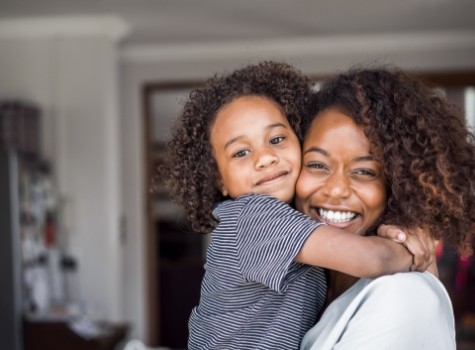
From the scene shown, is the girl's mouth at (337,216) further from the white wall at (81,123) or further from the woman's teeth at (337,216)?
the white wall at (81,123)

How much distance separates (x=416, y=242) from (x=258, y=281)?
25 cm

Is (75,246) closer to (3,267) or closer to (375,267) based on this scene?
(3,267)

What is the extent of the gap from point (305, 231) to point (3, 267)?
2821 mm

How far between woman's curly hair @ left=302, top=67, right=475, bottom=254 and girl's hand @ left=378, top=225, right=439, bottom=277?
0.04 feet

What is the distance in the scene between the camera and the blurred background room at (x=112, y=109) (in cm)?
370

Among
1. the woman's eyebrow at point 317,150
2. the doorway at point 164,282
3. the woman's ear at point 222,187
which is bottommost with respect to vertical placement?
the doorway at point 164,282

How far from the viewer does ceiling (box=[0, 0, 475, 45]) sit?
4199 millimetres

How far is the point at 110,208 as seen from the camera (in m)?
4.56

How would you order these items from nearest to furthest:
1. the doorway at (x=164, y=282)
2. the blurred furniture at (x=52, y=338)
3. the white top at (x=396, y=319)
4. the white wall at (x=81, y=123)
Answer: the white top at (x=396, y=319)
the blurred furniture at (x=52, y=338)
the white wall at (x=81, y=123)
the doorway at (x=164, y=282)

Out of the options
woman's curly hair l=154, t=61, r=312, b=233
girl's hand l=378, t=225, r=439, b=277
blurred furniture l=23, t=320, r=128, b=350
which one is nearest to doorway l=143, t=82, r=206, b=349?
blurred furniture l=23, t=320, r=128, b=350

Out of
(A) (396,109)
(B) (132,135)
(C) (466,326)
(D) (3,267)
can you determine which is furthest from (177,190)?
(C) (466,326)

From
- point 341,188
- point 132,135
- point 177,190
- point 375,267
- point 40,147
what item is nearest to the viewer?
point 375,267

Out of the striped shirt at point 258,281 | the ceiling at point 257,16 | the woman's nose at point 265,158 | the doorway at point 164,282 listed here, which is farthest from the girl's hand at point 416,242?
the doorway at point 164,282

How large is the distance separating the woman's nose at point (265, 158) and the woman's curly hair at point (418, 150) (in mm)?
152
